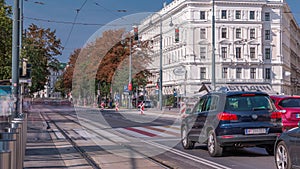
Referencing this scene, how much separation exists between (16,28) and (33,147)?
7.61 meters

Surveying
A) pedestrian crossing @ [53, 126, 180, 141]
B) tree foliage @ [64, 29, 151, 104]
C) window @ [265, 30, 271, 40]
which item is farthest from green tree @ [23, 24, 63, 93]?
window @ [265, 30, 271, 40]

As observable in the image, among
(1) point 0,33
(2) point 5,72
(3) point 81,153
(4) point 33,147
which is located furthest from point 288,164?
(2) point 5,72

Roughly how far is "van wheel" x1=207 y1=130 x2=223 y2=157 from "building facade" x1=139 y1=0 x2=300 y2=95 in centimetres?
6047

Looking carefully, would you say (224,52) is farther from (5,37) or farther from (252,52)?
(5,37)

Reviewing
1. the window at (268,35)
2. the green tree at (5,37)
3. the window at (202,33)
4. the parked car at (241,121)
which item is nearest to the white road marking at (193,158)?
the parked car at (241,121)

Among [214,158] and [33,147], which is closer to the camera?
[214,158]

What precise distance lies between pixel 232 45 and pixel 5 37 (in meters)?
54.1

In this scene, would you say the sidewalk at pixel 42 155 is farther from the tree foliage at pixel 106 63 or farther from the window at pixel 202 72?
the window at pixel 202 72

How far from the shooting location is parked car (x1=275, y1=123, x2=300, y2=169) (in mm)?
8602

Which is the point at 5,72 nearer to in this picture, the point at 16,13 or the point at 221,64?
the point at 16,13

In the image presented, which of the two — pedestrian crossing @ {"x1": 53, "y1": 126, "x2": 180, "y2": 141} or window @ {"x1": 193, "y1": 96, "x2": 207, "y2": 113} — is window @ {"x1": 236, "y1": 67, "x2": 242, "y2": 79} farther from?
window @ {"x1": 193, "y1": 96, "x2": 207, "y2": 113}

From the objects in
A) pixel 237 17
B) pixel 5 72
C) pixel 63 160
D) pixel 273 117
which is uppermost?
pixel 237 17

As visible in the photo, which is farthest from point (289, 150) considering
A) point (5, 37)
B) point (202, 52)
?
point (202, 52)

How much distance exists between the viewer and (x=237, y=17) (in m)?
81.8
